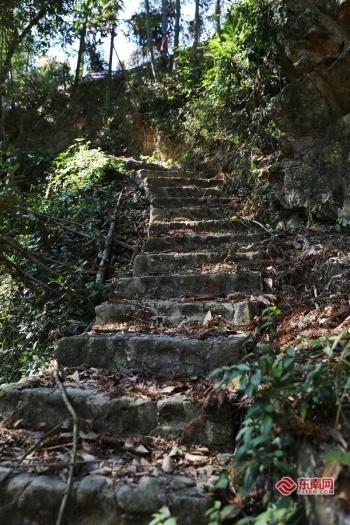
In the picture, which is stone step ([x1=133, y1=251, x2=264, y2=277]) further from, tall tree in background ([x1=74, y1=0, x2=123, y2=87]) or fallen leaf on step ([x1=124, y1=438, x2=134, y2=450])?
tall tree in background ([x1=74, y1=0, x2=123, y2=87])

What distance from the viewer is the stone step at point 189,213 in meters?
4.99

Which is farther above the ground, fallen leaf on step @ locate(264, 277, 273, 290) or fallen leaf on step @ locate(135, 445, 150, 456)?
fallen leaf on step @ locate(264, 277, 273, 290)

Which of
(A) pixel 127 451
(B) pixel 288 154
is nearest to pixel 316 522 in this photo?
→ (A) pixel 127 451

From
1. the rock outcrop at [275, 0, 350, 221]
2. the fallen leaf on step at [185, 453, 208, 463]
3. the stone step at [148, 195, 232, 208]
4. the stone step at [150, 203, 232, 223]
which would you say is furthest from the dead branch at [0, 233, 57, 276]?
the fallen leaf on step at [185, 453, 208, 463]

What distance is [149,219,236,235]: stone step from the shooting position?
15.3 feet

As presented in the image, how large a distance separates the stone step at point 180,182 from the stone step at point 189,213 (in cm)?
100

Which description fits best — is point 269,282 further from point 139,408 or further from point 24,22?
point 24,22

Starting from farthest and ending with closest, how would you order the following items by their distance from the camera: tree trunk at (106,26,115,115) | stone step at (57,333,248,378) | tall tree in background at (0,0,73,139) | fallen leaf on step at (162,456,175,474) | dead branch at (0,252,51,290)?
tree trunk at (106,26,115,115) → tall tree in background at (0,0,73,139) → dead branch at (0,252,51,290) → stone step at (57,333,248,378) → fallen leaf on step at (162,456,175,474)

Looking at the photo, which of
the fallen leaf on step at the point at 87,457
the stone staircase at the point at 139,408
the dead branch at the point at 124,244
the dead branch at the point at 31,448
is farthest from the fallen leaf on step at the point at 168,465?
the dead branch at the point at 124,244

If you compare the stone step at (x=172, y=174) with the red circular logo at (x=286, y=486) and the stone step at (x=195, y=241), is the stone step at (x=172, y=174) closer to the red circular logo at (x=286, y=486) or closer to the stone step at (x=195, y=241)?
the stone step at (x=195, y=241)

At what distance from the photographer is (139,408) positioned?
7.03 ft

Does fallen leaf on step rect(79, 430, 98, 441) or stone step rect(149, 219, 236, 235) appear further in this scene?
stone step rect(149, 219, 236, 235)
